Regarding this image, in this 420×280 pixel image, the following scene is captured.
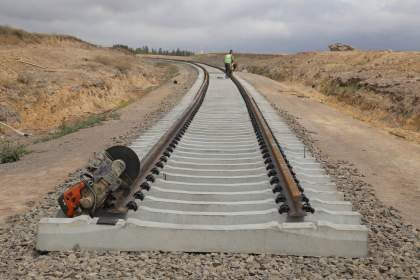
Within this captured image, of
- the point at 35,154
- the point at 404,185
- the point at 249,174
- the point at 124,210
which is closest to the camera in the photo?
the point at 124,210

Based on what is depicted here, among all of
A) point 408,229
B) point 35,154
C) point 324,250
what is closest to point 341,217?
point 324,250

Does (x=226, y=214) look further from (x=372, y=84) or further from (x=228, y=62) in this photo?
(x=228, y=62)

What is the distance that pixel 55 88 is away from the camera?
17.9m

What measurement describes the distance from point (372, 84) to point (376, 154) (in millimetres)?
11791

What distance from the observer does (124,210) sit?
4.18m

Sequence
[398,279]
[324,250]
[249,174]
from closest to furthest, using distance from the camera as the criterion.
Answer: [398,279]
[324,250]
[249,174]

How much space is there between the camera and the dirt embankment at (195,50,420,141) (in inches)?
619

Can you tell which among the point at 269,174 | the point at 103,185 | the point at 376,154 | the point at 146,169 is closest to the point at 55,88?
the point at 376,154

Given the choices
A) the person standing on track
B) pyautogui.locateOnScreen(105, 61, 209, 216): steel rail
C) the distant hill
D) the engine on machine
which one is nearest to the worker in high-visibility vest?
the person standing on track

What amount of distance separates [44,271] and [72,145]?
20.3 feet

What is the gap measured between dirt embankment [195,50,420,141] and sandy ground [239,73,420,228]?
1.76m

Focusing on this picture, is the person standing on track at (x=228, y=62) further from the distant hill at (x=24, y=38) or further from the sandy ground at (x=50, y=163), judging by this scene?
the distant hill at (x=24, y=38)

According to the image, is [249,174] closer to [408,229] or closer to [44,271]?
[408,229]

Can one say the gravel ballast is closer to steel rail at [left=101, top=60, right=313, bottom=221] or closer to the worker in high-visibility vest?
steel rail at [left=101, top=60, right=313, bottom=221]
